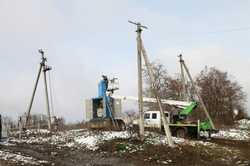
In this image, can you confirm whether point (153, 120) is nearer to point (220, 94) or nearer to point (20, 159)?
point (20, 159)

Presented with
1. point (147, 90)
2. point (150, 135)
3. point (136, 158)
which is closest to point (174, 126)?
point (150, 135)

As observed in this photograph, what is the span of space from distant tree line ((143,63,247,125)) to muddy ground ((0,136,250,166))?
1450 inches

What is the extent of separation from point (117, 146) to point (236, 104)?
158 ft

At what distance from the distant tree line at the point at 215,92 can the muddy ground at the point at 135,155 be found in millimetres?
36822

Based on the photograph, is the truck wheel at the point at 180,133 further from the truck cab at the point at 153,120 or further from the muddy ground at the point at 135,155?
the muddy ground at the point at 135,155

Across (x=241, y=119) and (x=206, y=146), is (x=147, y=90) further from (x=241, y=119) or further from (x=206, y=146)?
(x=206, y=146)

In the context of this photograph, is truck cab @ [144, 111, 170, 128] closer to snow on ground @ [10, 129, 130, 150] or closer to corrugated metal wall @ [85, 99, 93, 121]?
corrugated metal wall @ [85, 99, 93, 121]

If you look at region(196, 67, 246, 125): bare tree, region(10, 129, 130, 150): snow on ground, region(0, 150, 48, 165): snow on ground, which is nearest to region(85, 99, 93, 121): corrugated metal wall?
region(10, 129, 130, 150): snow on ground

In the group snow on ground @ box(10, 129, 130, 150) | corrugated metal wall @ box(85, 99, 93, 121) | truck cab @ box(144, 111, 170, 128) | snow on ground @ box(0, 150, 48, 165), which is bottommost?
snow on ground @ box(0, 150, 48, 165)

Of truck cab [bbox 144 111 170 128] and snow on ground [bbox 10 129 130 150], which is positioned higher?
truck cab [bbox 144 111 170 128]

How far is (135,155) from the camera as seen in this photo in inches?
885

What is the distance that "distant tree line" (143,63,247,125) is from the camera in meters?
64.0

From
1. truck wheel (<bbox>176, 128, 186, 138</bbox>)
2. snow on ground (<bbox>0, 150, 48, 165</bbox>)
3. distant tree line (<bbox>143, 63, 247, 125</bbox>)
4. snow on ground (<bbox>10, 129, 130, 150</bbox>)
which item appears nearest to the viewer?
snow on ground (<bbox>0, 150, 48, 165</bbox>)

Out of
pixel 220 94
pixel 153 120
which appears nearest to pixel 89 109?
pixel 153 120
